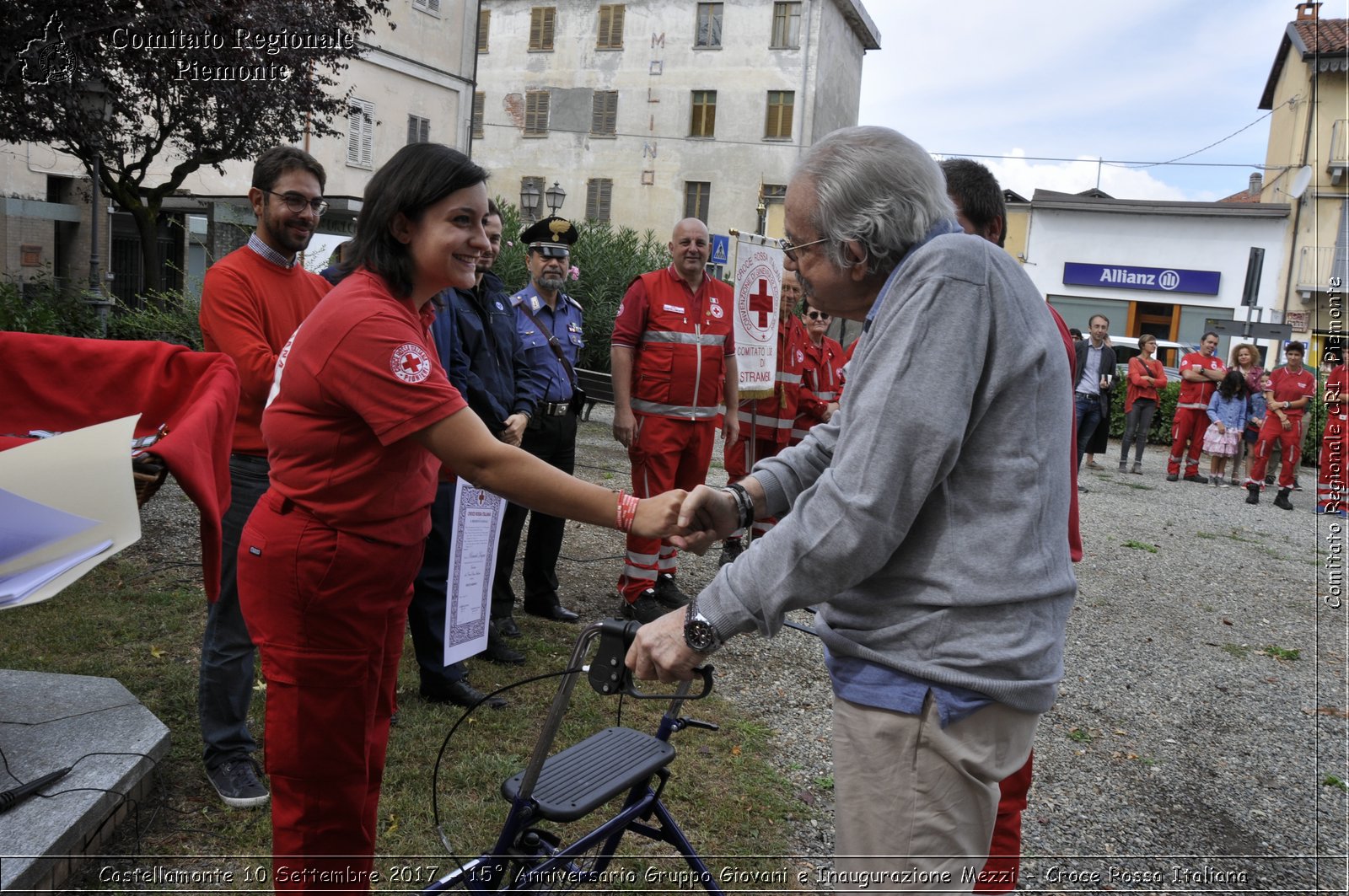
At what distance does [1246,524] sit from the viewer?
1309 centimetres

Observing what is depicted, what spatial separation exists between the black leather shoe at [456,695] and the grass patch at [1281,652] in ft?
18.5

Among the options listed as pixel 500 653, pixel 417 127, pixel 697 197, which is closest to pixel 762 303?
pixel 500 653

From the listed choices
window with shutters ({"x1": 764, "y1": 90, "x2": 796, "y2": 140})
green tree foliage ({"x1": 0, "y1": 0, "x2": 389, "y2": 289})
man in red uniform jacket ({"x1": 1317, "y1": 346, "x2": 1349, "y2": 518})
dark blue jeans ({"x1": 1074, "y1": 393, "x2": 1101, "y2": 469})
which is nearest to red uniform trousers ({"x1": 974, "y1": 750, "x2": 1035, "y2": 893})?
green tree foliage ({"x1": 0, "y1": 0, "x2": 389, "y2": 289})

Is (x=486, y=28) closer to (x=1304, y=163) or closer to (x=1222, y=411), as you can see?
(x=1304, y=163)

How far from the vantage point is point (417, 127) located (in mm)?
26609

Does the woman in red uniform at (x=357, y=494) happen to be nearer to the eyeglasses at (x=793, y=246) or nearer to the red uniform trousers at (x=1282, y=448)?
the eyeglasses at (x=793, y=246)

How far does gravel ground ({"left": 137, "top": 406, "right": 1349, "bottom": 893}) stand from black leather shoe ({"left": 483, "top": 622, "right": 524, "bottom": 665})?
44.9 inches

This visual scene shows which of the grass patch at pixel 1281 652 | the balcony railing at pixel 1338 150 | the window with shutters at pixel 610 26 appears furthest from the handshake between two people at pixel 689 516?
the window with shutters at pixel 610 26

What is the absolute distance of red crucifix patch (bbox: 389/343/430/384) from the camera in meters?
2.25

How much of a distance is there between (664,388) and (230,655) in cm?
339

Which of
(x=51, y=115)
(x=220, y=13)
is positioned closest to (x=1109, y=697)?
(x=220, y=13)

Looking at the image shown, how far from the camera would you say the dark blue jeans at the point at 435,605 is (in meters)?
4.62

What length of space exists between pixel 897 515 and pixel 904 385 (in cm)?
23

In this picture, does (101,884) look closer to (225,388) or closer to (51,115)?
(225,388)
